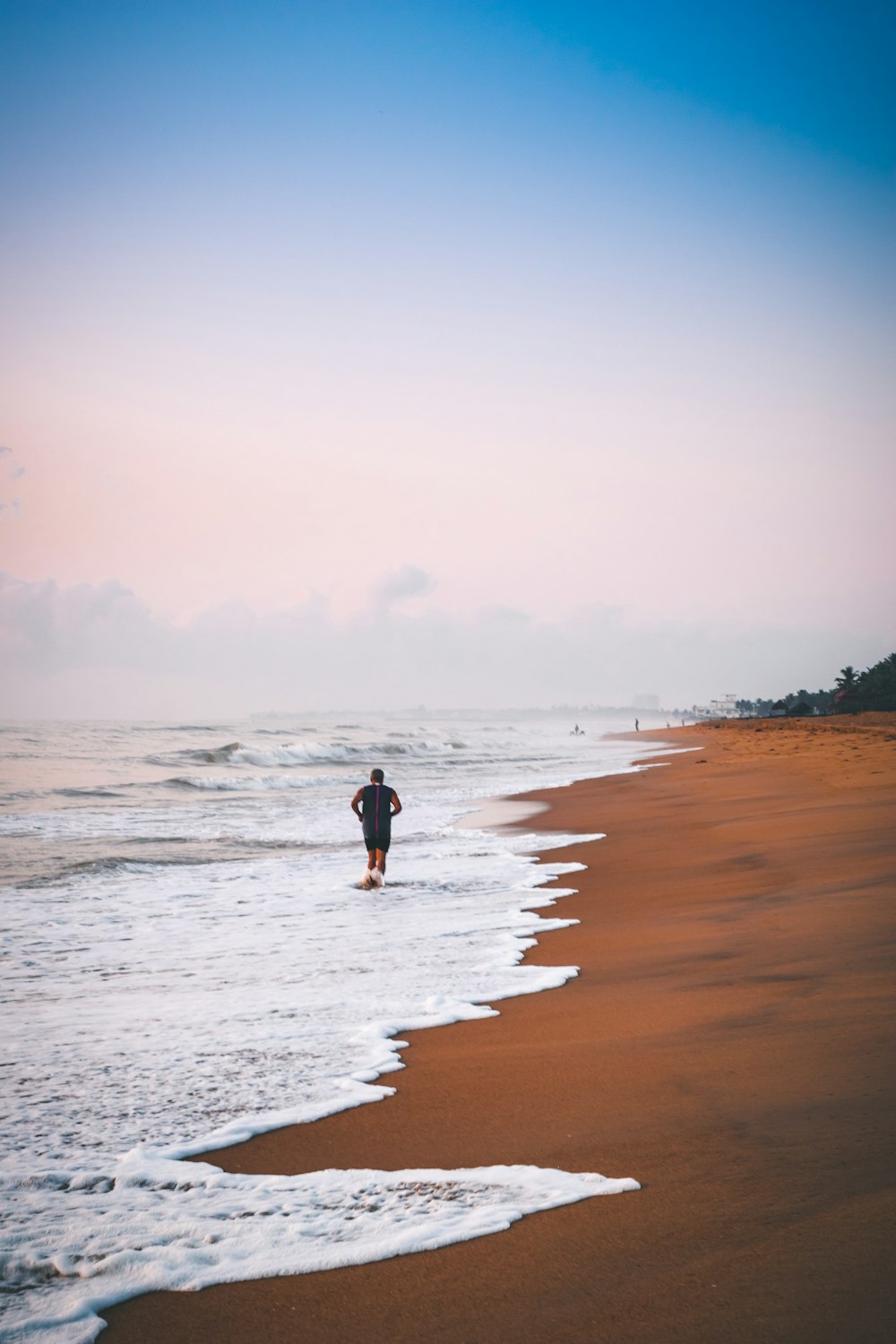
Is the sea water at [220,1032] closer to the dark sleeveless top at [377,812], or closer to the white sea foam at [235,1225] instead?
the white sea foam at [235,1225]

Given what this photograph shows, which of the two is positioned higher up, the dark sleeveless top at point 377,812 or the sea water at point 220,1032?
the dark sleeveless top at point 377,812

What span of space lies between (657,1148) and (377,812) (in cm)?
887

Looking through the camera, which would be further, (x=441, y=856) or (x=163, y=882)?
(x=441, y=856)

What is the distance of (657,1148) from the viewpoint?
3.06 metres

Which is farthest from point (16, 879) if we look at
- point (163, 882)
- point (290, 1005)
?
point (290, 1005)

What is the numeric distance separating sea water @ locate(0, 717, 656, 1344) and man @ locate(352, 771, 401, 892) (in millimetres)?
323

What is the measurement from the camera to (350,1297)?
2344 millimetres

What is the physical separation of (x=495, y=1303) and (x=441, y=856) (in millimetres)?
10989

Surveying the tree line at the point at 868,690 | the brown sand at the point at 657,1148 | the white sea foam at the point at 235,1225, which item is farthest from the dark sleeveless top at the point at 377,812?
the tree line at the point at 868,690

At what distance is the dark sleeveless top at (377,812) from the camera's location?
11.5 metres

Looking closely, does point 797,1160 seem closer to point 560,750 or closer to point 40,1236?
point 40,1236

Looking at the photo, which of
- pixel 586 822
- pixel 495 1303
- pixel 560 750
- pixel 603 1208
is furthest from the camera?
Answer: pixel 560 750

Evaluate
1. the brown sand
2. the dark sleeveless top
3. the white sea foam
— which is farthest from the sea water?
the dark sleeveless top

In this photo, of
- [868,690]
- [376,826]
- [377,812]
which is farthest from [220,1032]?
[868,690]
